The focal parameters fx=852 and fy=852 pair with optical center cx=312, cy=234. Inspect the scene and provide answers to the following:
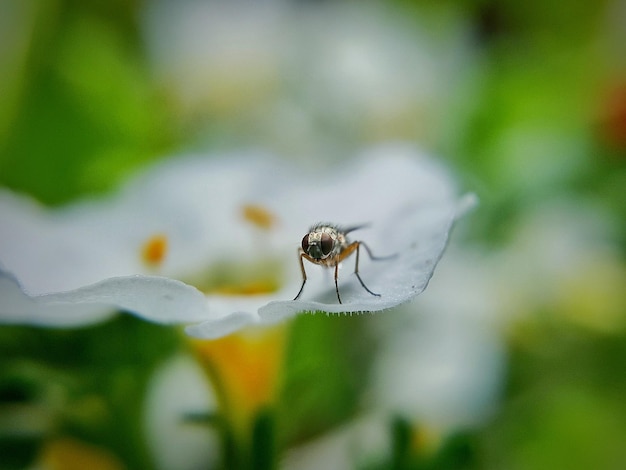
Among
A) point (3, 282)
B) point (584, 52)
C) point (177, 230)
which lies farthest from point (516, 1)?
point (3, 282)

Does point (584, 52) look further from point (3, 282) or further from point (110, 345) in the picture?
point (3, 282)

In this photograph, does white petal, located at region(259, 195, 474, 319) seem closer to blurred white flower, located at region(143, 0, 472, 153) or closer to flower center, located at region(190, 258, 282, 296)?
flower center, located at region(190, 258, 282, 296)

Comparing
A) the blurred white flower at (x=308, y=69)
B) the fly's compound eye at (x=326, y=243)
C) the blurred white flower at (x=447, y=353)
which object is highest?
the blurred white flower at (x=308, y=69)

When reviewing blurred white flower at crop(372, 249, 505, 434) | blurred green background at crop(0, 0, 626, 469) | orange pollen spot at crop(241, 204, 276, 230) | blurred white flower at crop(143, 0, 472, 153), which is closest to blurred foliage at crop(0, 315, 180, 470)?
blurred green background at crop(0, 0, 626, 469)

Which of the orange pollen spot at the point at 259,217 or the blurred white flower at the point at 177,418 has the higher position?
the orange pollen spot at the point at 259,217

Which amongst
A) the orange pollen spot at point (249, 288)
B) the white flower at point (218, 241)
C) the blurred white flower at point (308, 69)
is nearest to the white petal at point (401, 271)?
the white flower at point (218, 241)

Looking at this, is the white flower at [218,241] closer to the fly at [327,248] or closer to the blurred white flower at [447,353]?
the fly at [327,248]
